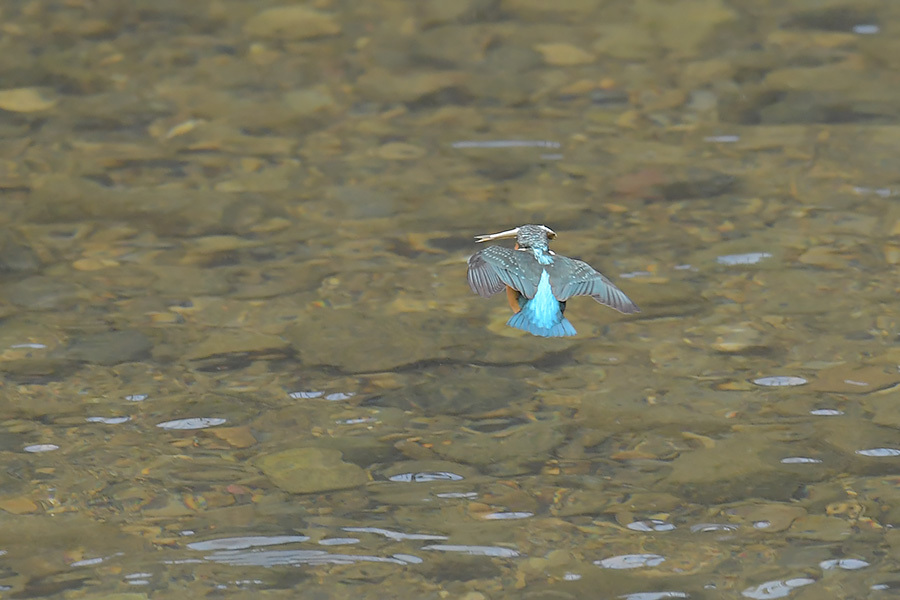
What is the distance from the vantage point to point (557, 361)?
4.68 metres

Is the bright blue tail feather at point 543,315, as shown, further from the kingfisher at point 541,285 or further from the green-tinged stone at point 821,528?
the green-tinged stone at point 821,528

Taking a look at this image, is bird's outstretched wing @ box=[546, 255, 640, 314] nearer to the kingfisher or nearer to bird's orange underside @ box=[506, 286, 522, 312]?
the kingfisher

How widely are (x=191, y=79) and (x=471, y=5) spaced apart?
1.92m

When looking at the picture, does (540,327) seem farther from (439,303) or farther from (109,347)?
(109,347)

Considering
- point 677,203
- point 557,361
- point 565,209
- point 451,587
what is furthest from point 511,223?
point 451,587

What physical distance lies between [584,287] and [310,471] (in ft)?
3.37

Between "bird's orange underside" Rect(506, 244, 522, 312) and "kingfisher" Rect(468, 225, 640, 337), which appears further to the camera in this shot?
"bird's orange underside" Rect(506, 244, 522, 312)

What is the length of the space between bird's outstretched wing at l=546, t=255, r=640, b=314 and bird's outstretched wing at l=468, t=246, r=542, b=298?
6 centimetres

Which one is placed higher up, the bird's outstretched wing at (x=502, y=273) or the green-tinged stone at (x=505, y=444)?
the bird's outstretched wing at (x=502, y=273)

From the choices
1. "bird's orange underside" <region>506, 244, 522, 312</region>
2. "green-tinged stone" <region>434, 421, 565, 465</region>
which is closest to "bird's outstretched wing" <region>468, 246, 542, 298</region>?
"bird's orange underside" <region>506, 244, 522, 312</region>

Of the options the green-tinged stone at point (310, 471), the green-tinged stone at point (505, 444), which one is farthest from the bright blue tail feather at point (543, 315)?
the green-tinged stone at point (310, 471)

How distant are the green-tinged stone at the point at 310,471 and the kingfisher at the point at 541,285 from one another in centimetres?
70

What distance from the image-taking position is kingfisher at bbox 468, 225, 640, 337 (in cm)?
379

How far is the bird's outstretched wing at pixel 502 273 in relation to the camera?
3809 mm
